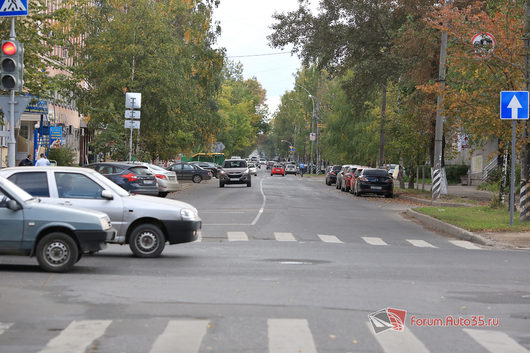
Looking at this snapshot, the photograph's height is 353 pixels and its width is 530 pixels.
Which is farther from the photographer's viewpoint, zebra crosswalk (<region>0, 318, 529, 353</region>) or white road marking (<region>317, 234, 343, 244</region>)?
white road marking (<region>317, 234, 343, 244</region>)

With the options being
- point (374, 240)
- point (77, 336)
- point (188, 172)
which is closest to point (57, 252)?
point (77, 336)

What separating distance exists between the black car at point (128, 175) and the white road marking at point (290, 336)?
21932 millimetres

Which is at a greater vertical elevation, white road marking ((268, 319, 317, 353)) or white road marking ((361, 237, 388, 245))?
white road marking ((268, 319, 317, 353))

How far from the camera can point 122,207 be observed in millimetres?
14562

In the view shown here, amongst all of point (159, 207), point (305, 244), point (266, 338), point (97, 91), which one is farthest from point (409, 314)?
point (97, 91)

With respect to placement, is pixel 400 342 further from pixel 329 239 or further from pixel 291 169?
pixel 291 169

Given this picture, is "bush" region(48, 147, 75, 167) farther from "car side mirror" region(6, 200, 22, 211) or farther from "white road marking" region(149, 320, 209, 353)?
"white road marking" region(149, 320, 209, 353)

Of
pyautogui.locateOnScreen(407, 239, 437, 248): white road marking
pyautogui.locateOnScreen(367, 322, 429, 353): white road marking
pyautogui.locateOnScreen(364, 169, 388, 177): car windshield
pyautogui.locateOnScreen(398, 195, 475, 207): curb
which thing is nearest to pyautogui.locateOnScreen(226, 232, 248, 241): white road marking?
pyautogui.locateOnScreen(407, 239, 437, 248): white road marking

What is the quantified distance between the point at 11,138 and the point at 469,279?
1092 cm

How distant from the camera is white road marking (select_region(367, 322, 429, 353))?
7324mm

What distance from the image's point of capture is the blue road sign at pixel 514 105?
70.8ft

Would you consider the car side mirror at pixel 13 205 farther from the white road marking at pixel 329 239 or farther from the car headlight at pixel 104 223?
the white road marking at pixel 329 239

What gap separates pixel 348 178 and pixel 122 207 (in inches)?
1461

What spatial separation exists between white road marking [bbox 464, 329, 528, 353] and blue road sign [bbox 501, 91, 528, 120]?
14.2m
